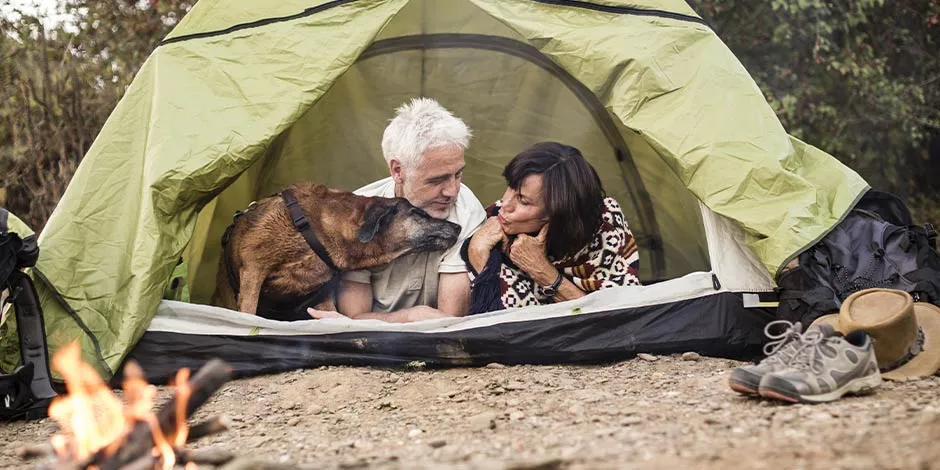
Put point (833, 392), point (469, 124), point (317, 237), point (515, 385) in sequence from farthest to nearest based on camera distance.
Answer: point (469, 124) < point (317, 237) < point (515, 385) < point (833, 392)

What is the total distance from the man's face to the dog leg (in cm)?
74

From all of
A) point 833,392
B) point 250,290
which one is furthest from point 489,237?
point 833,392

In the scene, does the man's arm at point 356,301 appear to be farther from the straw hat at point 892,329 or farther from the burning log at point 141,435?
the burning log at point 141,435

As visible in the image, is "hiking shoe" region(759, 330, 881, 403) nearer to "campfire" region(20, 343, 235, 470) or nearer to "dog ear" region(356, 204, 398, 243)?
"campfire" region(20, 343, 235, 470)

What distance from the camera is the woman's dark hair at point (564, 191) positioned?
3.85 meters

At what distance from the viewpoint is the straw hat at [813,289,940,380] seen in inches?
114

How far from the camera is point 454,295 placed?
3932mm

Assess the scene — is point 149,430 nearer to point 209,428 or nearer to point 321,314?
point 209,428

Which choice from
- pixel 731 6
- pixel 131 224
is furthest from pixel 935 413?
pixel 731 6

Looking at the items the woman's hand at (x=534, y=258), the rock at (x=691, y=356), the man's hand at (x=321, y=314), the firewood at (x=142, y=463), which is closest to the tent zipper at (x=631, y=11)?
the woman's hand at (x=534, y=258)

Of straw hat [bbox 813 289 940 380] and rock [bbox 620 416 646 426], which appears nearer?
rock [bbox 620 416 646 426]

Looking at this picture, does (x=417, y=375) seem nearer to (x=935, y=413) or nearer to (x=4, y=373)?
(x=4, y=373)

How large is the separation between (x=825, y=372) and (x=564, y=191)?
4.92 feet

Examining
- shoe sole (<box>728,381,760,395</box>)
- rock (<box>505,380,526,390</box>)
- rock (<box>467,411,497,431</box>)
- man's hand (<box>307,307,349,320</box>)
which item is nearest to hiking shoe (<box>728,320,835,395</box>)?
shoe sole (<box>728,381,760,395</box>)
